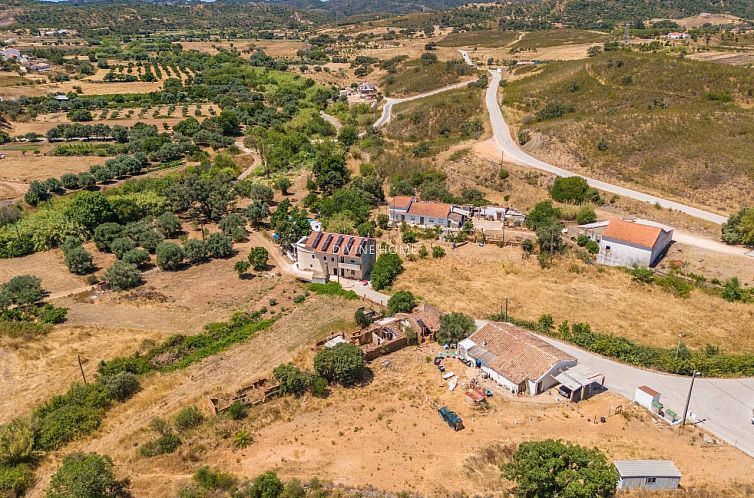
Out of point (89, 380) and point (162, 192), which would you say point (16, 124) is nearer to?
point (162, 192)

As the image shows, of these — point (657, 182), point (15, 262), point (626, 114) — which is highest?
point (626, 114)

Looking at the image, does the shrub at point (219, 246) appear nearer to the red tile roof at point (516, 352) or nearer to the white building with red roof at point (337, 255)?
the white building with red roof at point (337, 255)

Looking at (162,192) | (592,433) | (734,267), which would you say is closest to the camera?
(592,433)

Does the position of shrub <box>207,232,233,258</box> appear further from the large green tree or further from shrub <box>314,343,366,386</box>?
the large green tree

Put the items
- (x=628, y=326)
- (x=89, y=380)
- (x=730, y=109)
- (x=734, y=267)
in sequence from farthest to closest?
(x=730, y=109)
(x=734, y=267)
(x=628, y=326)
(x=89, y=380)

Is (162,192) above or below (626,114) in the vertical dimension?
below

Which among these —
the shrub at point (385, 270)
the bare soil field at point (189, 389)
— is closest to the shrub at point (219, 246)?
the bare soil field at point (189, 389)

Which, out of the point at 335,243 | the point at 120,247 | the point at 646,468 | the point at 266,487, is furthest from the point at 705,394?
the point at 120,247

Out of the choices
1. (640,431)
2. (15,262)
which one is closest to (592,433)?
(640,431)
